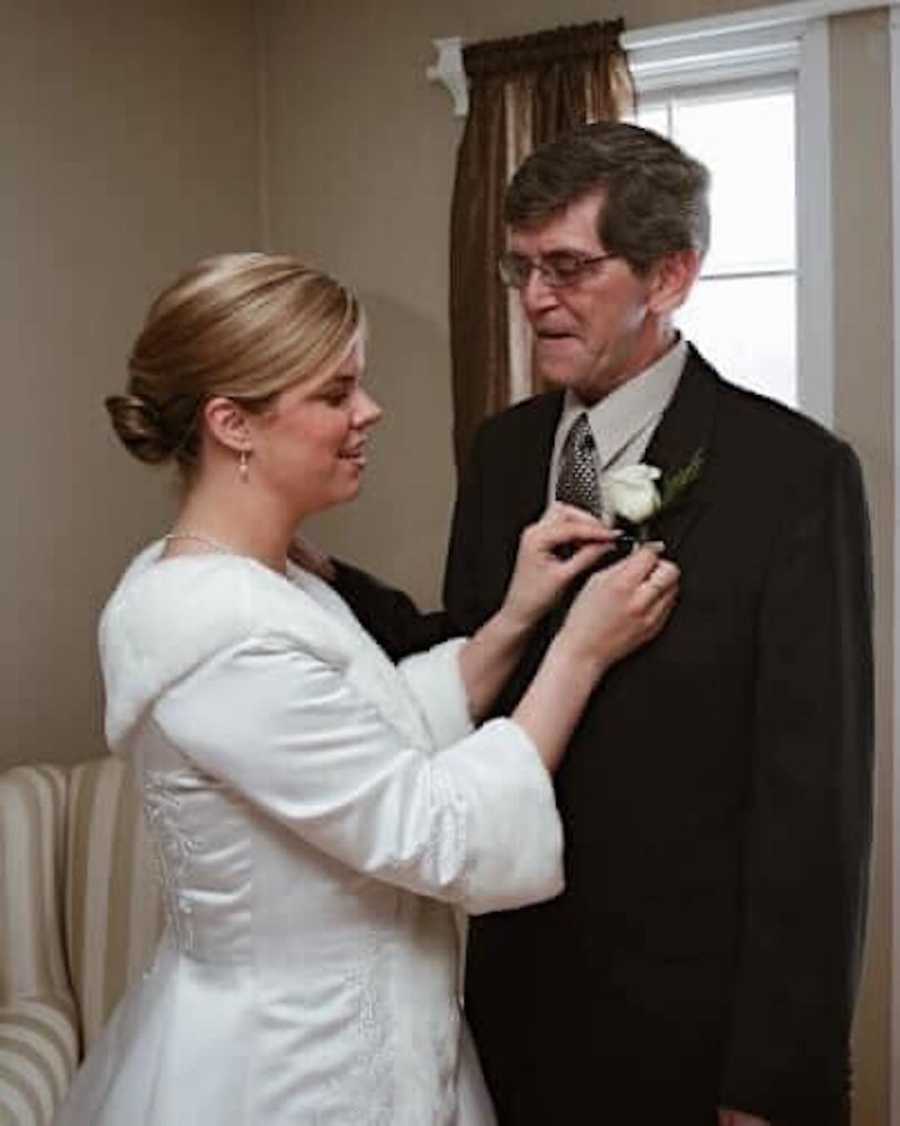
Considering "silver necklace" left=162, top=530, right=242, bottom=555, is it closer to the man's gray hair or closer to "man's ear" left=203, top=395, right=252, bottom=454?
"man's ear" left=203, top=395, right=252, bottom=454

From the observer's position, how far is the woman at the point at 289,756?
4.59ft

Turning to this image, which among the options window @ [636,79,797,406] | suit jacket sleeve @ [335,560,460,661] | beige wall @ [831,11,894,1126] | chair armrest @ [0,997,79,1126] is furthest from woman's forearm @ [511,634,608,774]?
window @ [636,79,797,406]

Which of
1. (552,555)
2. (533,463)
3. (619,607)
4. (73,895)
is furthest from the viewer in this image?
(73,895)

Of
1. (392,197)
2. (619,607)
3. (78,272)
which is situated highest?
(392,197)

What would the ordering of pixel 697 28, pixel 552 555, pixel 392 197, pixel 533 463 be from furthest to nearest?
pixel 392 197, pixel 697 28, pixel 533 463, pixel 552 555

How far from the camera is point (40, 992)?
8.43 ft

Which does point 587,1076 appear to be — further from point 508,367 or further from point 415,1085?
point 508,367

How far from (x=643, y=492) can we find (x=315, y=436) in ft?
1.07

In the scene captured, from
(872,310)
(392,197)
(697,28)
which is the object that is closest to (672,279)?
(872,310)

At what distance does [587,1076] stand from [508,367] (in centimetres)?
166

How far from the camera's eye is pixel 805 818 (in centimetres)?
151

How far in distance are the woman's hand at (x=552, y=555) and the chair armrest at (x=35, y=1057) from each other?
1.19 metres

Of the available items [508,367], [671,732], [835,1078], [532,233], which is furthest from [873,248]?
[835,1078]

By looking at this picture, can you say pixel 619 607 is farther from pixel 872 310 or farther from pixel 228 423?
pixel 872 310
